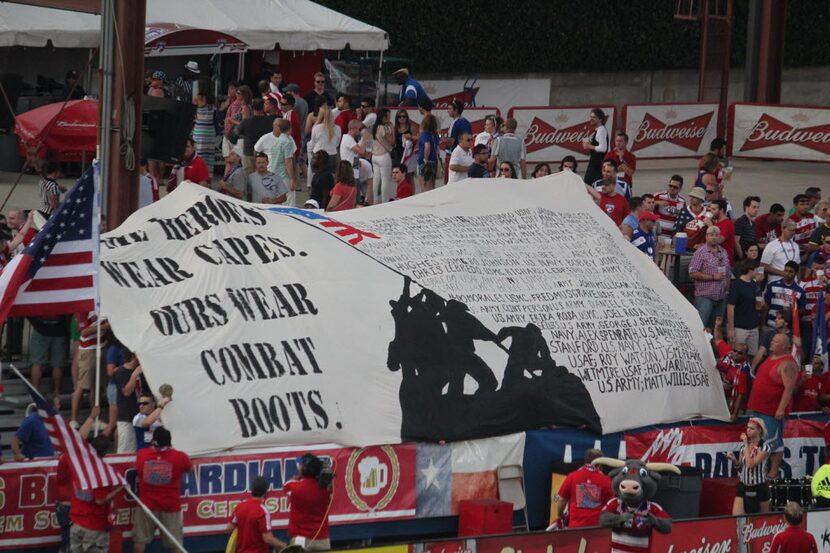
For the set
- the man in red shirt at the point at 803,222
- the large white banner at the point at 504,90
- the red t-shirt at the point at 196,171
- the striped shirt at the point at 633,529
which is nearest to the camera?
the striped shirt at the point at 633,529

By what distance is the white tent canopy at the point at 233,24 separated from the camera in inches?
1142

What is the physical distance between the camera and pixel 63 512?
44.1 feet

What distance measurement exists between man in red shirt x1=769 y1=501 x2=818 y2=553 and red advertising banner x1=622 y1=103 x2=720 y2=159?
18.8m

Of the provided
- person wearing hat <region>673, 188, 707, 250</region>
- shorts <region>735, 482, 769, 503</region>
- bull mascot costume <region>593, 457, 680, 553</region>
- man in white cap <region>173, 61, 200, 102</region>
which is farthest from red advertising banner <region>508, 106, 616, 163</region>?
bull mascot costume <region>593, 457, 680, 553</region>

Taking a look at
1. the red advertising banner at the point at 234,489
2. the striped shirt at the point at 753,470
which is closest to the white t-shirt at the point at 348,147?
the red advertising banner at the point at 234,489

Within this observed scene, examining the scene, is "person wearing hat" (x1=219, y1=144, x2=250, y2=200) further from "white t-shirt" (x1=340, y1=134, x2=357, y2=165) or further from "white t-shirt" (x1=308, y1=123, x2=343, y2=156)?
"white t-shirt" (x1=308, y1=123, x2=343, y2=156)

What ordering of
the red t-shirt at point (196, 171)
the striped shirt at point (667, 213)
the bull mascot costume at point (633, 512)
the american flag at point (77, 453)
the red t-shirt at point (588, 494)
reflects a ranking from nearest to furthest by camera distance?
the american flag at point (77, 453) → the bull mascot costume at point (633, 512) → the red t-shirt at point (588, 494) → the red t-shirt at point (196, 171) → the striped shirt at point (667, 213)

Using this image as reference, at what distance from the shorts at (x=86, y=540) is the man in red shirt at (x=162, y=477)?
0.54 m

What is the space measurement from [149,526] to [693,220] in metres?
10.7

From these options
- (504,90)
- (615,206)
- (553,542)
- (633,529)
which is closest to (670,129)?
(615,206)

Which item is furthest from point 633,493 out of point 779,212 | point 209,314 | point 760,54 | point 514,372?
point 760,54

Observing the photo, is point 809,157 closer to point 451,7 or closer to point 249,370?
point 451,7

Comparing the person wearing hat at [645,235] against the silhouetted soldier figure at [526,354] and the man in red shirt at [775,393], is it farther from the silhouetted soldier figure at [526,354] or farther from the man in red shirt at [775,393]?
the silhouetted soldier figure at [526,354]

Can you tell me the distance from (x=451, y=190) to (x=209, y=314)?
4223 mm
